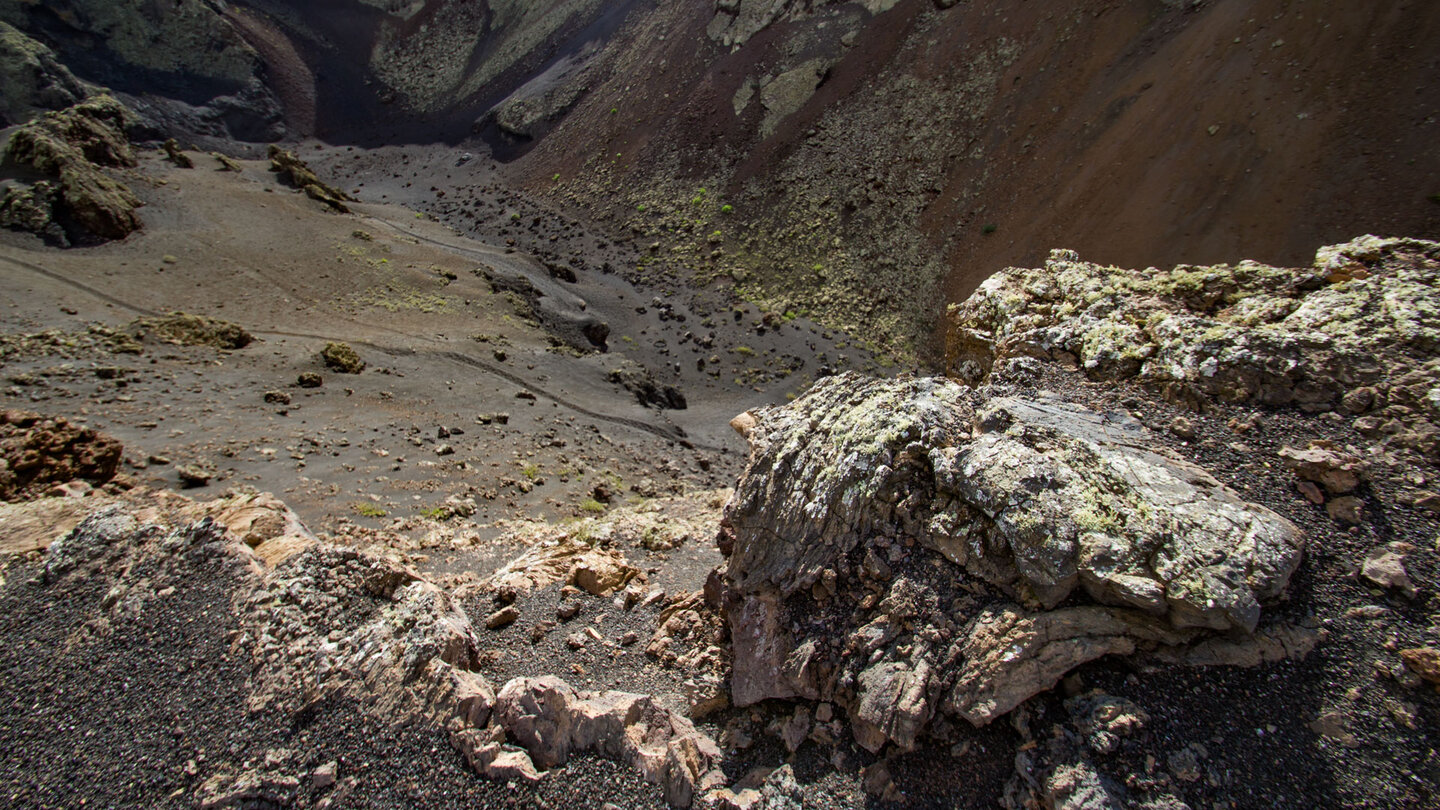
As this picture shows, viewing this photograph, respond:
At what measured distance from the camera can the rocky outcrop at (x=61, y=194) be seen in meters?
23.2

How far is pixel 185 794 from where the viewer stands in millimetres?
4957

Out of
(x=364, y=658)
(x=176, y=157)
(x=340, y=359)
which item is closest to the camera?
(x=364, y=658)

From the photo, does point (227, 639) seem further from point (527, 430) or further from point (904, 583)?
point (527, 430)

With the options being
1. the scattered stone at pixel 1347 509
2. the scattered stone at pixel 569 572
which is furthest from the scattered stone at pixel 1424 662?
the scattered stone at pixel 569 572

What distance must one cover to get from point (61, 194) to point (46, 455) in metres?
22.6

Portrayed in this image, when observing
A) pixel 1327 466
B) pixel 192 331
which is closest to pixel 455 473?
pixel 192 331

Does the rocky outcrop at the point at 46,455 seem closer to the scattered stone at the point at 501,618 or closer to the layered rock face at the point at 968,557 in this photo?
the scattered stone at the point at 501,618

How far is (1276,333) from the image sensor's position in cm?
718

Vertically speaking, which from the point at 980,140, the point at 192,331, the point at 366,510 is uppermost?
the point at 980,140

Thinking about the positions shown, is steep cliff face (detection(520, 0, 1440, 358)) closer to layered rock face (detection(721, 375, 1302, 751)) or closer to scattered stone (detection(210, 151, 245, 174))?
scattered stone (detection(210, 151, 245, 174))

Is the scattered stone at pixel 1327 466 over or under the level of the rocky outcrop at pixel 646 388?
over

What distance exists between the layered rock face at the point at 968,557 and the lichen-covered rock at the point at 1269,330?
1.34 metres

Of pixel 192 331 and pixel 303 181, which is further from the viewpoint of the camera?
pixel 303 181

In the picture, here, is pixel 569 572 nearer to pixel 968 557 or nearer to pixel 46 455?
pixel 968 557
